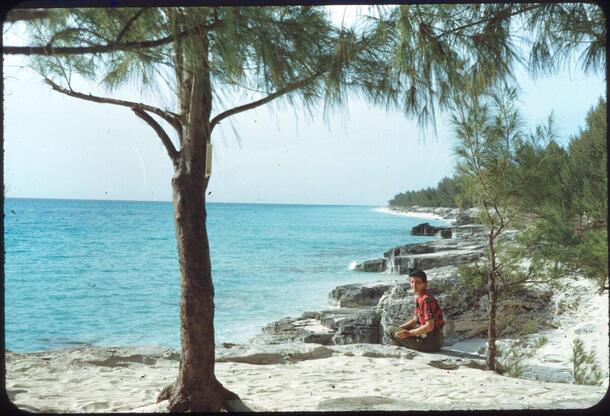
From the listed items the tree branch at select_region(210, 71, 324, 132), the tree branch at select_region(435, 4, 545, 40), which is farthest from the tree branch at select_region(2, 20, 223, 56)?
the tree branch at select_region(435, 4, 545, 40)

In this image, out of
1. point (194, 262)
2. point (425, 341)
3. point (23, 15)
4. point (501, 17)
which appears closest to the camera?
point (23, 15)

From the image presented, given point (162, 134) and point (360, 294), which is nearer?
point (162, 134)

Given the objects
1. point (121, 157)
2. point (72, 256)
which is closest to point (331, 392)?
point (72, 256)

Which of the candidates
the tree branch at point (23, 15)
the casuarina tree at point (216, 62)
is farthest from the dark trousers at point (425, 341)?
the tree branch at point (23, 15)

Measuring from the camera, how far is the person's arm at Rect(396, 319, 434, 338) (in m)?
3.28

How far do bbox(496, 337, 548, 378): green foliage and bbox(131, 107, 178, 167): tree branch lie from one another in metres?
2.40

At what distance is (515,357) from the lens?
380 cm

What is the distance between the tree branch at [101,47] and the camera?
1592 millimetres

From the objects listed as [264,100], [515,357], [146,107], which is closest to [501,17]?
[264,100]

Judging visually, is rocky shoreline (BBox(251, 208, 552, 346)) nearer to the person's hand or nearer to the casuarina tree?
the person's hand

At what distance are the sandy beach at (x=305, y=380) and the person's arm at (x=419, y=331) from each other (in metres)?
0.10

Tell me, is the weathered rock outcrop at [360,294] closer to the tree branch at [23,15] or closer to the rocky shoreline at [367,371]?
the rocky shoreline at [367,371]

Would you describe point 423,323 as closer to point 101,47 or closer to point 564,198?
point 564,198

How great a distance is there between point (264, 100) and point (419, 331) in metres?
1.79
